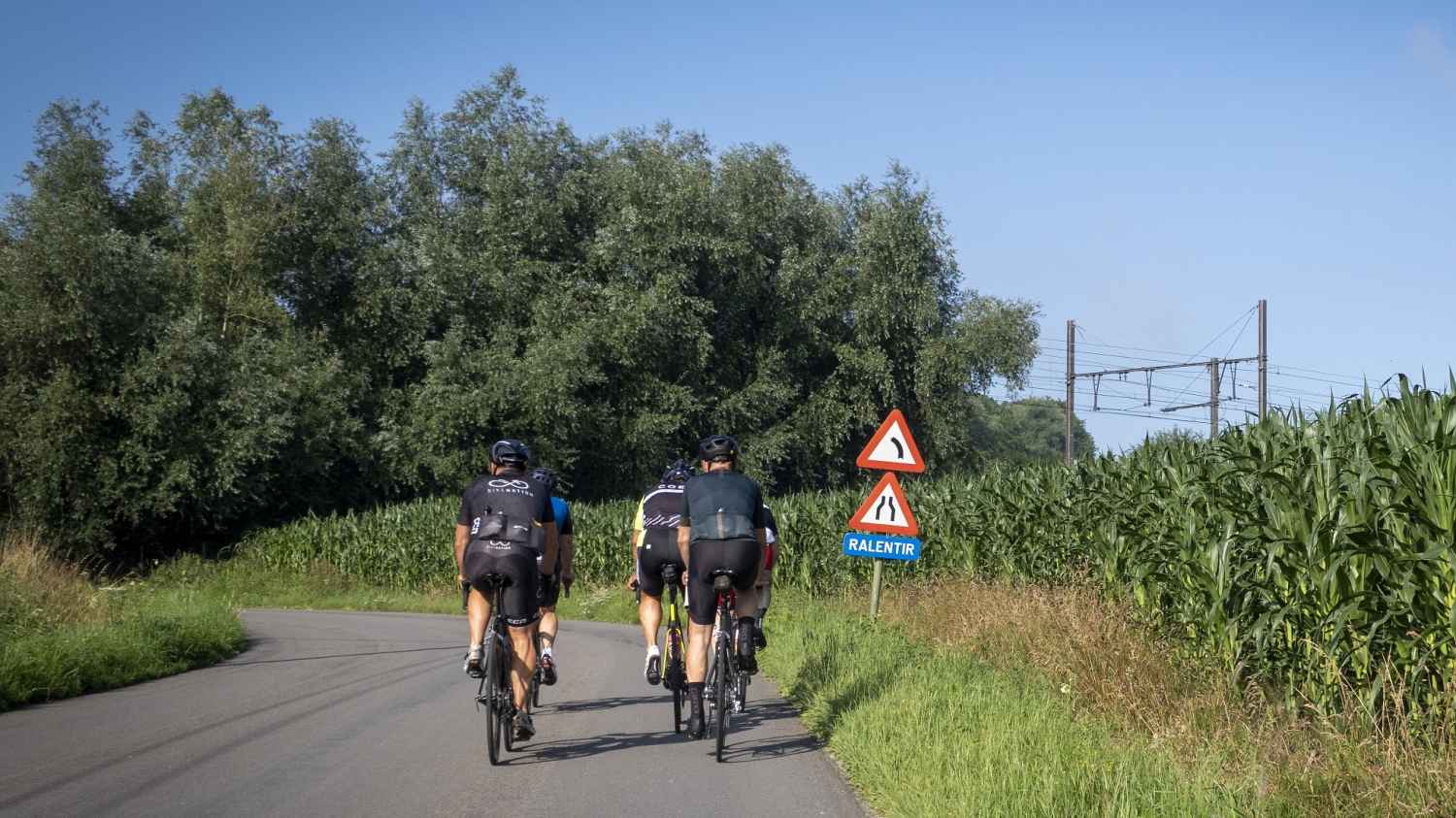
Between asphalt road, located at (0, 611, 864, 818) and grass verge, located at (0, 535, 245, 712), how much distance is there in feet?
1.19

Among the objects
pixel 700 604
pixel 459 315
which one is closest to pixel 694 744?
pixel 700 604

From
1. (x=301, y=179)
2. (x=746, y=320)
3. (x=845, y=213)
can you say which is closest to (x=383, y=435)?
(x=301, y=179)

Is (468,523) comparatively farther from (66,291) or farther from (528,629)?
(66,291)

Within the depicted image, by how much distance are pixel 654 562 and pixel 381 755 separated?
8.77 ft

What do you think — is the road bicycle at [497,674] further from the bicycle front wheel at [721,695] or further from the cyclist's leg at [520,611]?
the bicycle front wheel at [721,695]

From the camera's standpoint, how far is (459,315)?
44000mm

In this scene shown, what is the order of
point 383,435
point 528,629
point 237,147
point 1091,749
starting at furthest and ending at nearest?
point 237,147, point 383,435, point 528,629, point 1091,749

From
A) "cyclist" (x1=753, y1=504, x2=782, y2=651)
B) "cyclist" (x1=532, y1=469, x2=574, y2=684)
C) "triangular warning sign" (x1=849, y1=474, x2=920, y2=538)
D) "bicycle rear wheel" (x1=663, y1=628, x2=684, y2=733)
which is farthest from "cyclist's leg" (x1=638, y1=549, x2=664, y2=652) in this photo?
Result: "triangular warning sign" (x1=849, y1=474, x2=920, y2=538)

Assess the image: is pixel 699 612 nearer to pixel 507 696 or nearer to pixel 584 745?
pixel 584 745

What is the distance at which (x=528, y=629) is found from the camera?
853cm

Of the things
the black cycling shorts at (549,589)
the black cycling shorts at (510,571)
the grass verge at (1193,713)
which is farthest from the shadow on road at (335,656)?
the black cycling shorts at (510,571)

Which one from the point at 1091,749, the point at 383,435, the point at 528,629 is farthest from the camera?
the point at 383,435

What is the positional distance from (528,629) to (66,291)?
32005mm

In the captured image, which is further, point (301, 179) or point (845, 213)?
point (845, 213)
